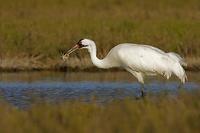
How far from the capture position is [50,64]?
17.1 m

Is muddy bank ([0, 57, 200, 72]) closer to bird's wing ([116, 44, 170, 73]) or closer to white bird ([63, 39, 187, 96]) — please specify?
white bird ([63, 39, 187, 96])

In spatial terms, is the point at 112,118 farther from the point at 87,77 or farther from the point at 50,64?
the point at 50,64

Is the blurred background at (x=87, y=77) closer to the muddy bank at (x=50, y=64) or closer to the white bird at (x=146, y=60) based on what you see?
the muddy bank at (x=50, y=64)

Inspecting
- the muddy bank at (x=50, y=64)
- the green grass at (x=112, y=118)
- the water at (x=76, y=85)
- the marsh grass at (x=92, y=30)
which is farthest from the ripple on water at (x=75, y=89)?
the green grass at (x=112, y=118)

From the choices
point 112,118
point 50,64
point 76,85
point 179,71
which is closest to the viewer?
point 112,118

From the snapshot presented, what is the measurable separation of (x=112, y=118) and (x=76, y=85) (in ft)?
24.5

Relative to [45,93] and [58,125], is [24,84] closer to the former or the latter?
[45,93]

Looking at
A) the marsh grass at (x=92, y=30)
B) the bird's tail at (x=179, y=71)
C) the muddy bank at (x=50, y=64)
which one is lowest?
the bird's tail at (x=179, y=71)

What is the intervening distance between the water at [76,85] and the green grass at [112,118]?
4100 mm

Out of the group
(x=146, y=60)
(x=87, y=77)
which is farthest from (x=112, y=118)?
(x=87, y=77)

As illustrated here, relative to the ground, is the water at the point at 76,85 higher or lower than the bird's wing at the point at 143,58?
lower

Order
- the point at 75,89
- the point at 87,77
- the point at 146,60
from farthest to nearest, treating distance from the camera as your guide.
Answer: the point at 87,77 < the point at 75,89 < the point at 146,60

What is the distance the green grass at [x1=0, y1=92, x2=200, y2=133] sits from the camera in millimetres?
7363

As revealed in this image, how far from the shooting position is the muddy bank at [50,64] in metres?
16.8
